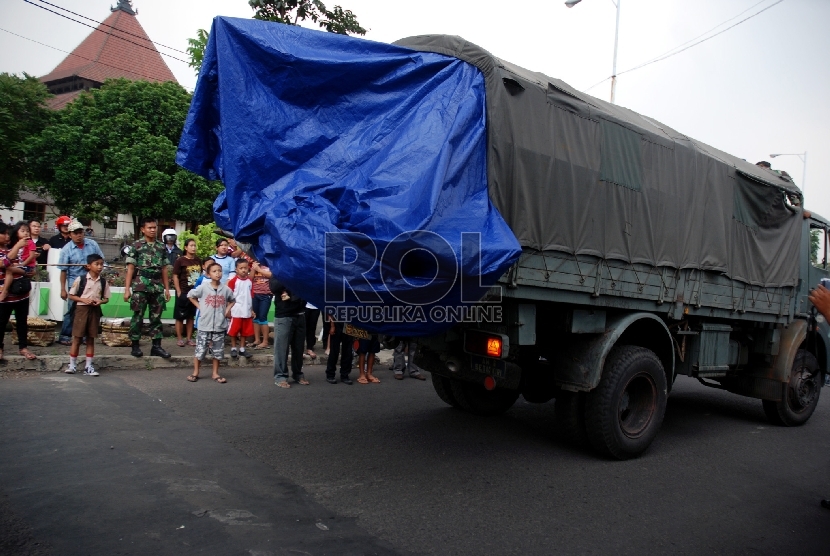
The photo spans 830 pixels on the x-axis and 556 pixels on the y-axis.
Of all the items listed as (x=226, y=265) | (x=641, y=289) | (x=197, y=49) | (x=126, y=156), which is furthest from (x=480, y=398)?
(x=126, y=156)

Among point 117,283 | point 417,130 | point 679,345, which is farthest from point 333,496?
point 117,283

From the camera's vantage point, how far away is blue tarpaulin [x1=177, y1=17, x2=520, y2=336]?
3.54 metres

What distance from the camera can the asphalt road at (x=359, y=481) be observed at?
3426 millimetres

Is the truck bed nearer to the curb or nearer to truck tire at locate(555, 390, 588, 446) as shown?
truck tire at locate(555, 390, 588, 446)

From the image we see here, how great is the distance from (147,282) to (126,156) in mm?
17715

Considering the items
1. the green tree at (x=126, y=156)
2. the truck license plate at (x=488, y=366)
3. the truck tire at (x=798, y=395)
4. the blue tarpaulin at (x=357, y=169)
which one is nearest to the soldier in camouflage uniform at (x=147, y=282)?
the blue tarpaulin at (x=357, y=169)

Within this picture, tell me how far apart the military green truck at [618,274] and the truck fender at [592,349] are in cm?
1

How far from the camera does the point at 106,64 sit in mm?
39781

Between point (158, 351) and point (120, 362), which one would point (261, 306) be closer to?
point (158, 351)

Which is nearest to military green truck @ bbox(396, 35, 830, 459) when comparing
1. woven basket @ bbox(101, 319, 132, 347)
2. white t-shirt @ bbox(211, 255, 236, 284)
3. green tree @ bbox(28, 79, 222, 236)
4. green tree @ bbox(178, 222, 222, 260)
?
white t-shirt @ bbox(211, 255, 236, 284)

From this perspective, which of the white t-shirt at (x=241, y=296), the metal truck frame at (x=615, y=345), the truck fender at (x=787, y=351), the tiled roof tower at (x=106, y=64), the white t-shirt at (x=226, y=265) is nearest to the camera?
the metal truck frame at (x=615, y=345)

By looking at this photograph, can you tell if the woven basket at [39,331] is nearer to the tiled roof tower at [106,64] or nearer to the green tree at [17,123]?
the green tree at [17,123]

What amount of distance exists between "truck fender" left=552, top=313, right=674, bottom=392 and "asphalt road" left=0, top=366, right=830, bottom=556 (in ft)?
2.54

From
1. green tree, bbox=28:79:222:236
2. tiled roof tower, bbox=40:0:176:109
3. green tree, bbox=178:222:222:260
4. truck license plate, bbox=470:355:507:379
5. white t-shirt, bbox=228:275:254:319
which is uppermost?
tiled roof tower, bbox=40:0:176:109
